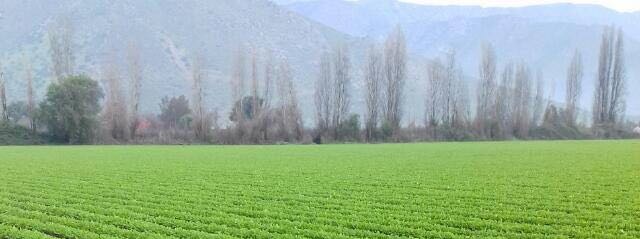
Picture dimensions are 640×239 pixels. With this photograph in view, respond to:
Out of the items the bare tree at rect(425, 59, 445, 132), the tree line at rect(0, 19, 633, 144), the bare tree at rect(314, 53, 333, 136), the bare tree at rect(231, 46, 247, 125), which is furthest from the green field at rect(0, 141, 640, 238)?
the bare tree at rect(231, 46, 247, 125)

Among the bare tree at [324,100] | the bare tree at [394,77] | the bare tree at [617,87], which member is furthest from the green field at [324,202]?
the bare tree at [617,87]

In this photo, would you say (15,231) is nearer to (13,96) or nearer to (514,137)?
(514,137)

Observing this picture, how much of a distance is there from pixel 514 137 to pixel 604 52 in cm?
2277

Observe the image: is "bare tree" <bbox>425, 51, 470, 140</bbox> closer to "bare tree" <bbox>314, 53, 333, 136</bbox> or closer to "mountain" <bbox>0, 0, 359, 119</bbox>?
"bare tree" <bbox>314, 53, 333, 136</bbox>

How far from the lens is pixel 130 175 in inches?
905

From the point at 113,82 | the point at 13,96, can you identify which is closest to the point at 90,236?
the point at 113,82

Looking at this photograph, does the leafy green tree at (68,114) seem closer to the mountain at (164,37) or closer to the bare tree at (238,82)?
the bare tree at (238,82)

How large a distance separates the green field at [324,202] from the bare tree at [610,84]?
57136 mm

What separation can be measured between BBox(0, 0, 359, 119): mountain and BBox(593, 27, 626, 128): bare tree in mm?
59118

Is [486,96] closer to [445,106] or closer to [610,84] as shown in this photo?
[445,106]

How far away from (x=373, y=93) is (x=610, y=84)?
3313cm

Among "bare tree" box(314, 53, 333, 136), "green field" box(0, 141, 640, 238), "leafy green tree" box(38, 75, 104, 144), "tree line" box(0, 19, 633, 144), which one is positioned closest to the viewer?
"green field" box(0, 141, 640, 238)

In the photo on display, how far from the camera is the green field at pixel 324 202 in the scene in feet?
37.2

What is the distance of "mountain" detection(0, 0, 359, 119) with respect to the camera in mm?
119188
